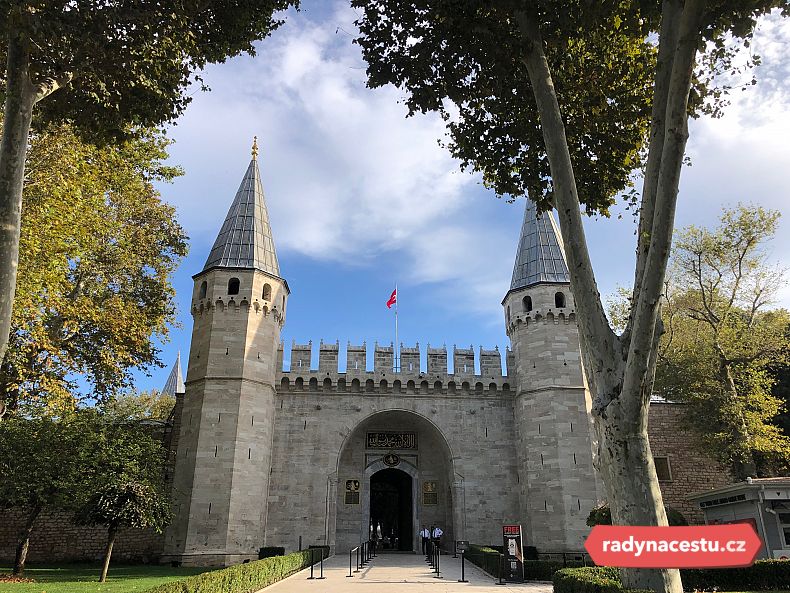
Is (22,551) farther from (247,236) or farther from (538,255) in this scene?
(538,255)

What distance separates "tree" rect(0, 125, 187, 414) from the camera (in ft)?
49.1

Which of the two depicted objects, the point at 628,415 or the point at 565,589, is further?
the point at 565,589

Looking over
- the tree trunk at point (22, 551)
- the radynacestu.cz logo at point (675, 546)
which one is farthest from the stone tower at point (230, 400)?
the radynacestu.cz logo at point (675, 546)

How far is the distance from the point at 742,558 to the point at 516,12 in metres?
9.32

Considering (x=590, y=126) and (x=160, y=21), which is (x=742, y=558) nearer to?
(x=590, y=126)

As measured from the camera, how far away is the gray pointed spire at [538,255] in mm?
27172

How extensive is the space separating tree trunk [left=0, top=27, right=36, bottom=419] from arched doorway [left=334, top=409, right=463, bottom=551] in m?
18.9

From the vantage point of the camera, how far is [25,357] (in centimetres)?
1684

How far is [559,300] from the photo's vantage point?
26750 mm

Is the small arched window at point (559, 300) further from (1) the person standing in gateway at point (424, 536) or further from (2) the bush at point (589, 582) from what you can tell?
(2) the bush at point (589, 582)

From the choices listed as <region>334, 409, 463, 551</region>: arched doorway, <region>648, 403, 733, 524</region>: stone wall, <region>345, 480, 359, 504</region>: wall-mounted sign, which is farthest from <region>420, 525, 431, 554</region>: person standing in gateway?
<region>648, 403, 733, 524</region>: stone wall

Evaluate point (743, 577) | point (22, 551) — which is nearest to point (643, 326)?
point (743, 577)

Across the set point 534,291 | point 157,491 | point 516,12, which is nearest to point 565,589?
point 516,12

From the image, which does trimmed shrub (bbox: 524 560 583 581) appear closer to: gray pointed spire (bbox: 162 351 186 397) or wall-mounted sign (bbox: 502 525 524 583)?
wall-mounted sign (bbox: 502 525 524 583)
